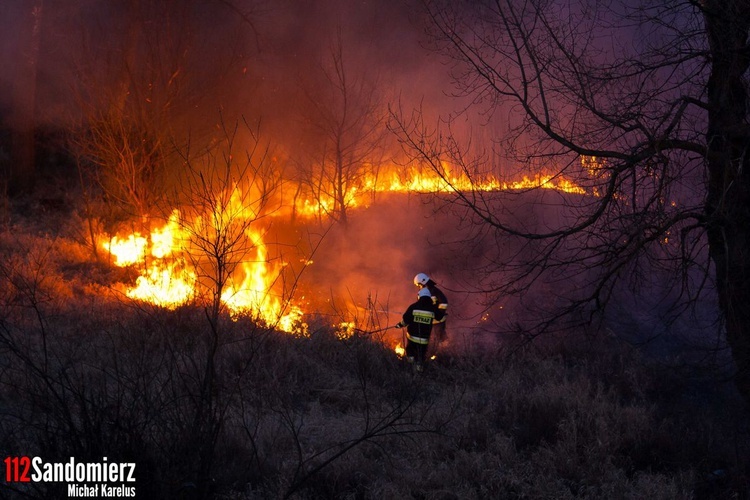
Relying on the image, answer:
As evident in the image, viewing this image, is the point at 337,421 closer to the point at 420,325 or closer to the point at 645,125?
the point at 420,325

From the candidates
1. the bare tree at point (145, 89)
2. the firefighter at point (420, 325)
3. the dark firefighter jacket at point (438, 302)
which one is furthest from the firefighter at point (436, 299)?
the bare tree at point (145, 89)

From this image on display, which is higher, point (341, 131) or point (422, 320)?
point (341, 131)

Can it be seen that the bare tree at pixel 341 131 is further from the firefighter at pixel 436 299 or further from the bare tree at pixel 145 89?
the firefighter at pixel 436 299

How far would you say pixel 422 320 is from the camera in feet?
29.0

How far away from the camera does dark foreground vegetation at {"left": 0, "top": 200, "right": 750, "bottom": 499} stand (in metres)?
3.39

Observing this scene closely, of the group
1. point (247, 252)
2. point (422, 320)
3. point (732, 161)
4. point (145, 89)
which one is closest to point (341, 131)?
point (145, 89)

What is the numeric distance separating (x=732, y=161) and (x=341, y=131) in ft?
41.3

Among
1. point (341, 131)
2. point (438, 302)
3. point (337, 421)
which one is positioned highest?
point (341, 131)

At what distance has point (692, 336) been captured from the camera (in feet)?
40.0

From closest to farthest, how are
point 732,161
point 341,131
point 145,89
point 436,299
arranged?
point 732,161 < point 436,299 < point 145,89 < point 341,131

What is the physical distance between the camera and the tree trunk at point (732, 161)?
4.61 m

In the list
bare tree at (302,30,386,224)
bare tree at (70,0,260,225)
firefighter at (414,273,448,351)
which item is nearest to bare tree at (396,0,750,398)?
firefighter at (414,273,448,351)

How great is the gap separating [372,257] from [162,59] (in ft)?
22.3

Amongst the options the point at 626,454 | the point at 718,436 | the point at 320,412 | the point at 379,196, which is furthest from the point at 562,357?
the point at 379,196
